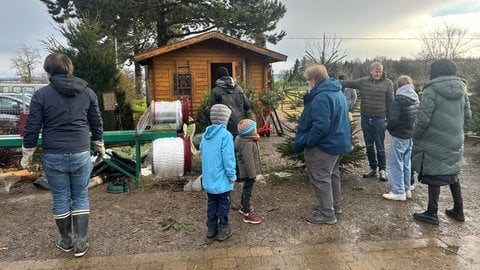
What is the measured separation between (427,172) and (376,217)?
78 centimetres

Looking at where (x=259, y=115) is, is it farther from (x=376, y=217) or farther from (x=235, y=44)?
(x=376, y=217)

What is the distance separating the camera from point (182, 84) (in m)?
12.2

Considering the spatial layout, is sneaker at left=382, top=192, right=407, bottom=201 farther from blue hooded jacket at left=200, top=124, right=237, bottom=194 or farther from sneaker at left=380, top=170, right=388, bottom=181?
blue hooded jacket at left=200, top=124, right=237, bottom=194

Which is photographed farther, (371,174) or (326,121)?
(371,174)

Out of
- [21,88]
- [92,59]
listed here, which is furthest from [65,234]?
[21,88]

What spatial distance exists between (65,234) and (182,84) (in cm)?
886

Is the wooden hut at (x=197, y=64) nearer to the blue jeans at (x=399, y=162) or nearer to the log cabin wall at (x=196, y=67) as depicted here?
the log cabin wall at (x=196, y=67)

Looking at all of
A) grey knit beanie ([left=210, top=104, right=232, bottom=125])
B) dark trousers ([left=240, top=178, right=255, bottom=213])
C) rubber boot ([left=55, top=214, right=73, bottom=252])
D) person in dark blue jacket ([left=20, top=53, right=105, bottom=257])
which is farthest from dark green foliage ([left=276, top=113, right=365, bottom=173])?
rubber boot ([left=55, top=214, right=73, bottom=252])

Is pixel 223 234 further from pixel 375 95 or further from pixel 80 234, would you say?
pixel 375 95

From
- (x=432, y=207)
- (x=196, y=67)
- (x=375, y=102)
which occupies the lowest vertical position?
(x=432, y=207)

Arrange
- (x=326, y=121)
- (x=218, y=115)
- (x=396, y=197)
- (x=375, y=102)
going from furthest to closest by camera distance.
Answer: (x=375, y=102), (x=396, y=197), (x=326, y=121), (x=218, y=115)

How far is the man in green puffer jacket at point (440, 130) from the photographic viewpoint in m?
4.14

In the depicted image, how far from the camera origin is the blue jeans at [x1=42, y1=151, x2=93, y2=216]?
11.5ft

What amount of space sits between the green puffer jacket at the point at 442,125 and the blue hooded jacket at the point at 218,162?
7.07 feet
